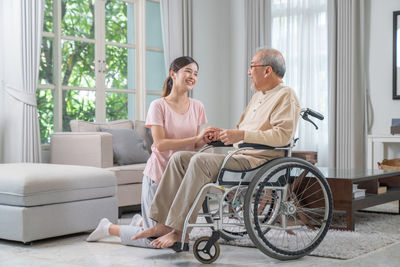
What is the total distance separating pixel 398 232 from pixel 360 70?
2.73 m

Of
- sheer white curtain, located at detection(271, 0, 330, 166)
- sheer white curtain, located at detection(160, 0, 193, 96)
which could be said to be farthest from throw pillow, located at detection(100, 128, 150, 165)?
sheer white curtain, located at detection(271, 0, 330, 166)

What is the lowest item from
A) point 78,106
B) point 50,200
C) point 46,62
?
point 50,200

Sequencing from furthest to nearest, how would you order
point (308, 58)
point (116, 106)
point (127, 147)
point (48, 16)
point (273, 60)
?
point (308, 58), point (116, 106), point (48, 16), point (127, 147), point (273, 60)

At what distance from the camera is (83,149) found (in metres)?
4.38

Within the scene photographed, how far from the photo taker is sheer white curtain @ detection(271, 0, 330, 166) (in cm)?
627

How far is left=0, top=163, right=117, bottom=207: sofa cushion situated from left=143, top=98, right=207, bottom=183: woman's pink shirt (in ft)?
1.88

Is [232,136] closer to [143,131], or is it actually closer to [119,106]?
[143,131]

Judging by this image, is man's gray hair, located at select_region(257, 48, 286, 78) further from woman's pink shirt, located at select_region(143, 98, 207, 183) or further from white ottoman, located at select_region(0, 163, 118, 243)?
white ottoman, located at select_region(0, 163, 118, 243)

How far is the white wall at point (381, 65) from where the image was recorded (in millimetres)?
5875

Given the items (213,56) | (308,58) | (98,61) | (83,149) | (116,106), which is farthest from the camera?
(213,56)

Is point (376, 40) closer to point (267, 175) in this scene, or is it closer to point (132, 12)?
point (132, 12)

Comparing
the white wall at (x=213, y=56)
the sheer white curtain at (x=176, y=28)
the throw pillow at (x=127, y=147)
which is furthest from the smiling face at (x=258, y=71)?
the white wall at (x=213, y=56)

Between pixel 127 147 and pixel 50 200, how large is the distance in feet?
4.77

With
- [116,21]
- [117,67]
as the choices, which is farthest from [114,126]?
[116,21]
